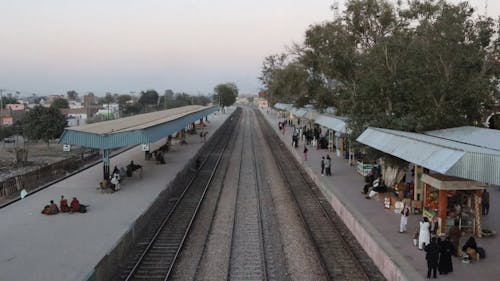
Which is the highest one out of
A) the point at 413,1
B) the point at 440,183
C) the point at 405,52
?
the point at 413,1

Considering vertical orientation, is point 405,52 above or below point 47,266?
above

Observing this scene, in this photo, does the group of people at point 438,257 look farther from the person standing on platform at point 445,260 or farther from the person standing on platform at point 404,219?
the person standing on platform at point 404,219

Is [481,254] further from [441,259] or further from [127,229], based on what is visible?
[127,229]

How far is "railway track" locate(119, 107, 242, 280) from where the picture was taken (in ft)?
40.2

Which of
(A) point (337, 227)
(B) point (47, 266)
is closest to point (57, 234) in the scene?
(B) point (47, 266)

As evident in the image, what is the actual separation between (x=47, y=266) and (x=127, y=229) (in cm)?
321

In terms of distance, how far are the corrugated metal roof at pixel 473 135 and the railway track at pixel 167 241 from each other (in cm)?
951

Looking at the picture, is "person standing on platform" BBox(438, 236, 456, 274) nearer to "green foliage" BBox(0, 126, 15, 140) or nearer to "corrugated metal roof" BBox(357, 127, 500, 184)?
"corrugated metal roof" BBox(357, 127, 500, 184)

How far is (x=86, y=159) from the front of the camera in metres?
37.6

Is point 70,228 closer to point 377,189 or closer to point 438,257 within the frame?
point 438,257

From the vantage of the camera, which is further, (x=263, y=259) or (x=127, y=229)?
(x=127, y=229)

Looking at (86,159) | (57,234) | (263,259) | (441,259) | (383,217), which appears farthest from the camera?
(86,159)

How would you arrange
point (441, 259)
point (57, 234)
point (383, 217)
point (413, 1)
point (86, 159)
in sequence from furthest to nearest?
1. point (86, 159)
2. point (413, 1)
3. point (383, 217)
4. point (57, 234)
5. point (441, 259)

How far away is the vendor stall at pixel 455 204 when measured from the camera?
514 inches
